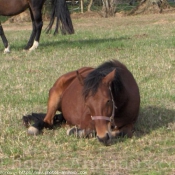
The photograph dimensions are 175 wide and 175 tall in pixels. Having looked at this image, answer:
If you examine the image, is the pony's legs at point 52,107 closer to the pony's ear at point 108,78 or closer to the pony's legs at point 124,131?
the pony's legs at point 124,131

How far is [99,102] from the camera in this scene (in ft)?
15.8

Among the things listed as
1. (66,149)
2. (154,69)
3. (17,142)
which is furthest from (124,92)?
(154,69)

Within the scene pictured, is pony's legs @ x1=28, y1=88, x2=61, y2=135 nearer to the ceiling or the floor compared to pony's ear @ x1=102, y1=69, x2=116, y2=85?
nearer to the floor

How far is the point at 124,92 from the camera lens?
529 cm

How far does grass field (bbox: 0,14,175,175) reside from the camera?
15.0 feet

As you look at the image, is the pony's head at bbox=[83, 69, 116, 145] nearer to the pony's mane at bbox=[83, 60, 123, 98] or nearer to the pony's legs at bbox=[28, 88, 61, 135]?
the pony's mane at bbox=[83, 60, 123, 98]

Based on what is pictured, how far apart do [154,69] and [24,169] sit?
555 cm

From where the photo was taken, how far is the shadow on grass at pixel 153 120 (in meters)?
5.82

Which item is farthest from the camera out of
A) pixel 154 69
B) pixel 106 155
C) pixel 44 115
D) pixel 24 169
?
pixel 154 69

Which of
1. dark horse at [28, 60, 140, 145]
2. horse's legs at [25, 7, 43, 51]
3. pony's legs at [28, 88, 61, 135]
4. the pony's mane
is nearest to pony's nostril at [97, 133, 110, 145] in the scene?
dark horse at [28, 60, 140, 145]

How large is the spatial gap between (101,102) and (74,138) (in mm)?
778

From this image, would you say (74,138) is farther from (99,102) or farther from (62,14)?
(62,14)

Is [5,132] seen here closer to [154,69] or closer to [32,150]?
[32,150]

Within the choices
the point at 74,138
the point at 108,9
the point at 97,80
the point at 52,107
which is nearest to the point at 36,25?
the point at 52,107
